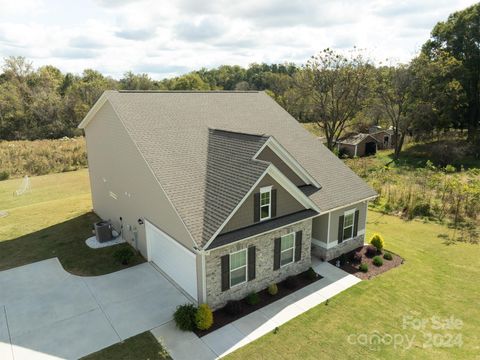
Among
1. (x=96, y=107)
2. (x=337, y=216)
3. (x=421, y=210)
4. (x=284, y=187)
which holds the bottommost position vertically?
(x=421, y=210)

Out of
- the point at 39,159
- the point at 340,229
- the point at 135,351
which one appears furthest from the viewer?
the point at 39,159

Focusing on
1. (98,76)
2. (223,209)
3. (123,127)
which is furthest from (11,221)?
(98,76)

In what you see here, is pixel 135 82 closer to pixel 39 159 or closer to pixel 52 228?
pixel 39 159

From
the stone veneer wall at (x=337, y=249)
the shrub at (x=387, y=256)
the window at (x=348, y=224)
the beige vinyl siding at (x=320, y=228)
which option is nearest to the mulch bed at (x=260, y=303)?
the stone veneer wall at (x=337, y=249)

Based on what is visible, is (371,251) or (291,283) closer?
(291,283)

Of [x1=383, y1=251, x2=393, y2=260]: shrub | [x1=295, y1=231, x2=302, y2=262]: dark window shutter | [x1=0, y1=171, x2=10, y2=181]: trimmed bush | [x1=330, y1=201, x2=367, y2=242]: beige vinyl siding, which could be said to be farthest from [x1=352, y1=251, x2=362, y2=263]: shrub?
[x1=0, y1=171, x2=10, y2=181]: trimmed bush

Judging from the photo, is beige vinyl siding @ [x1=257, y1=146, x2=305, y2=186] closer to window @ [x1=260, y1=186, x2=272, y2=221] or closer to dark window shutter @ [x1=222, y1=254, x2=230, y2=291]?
window @ [x1=260, y1=186, x2=272, y2=221]

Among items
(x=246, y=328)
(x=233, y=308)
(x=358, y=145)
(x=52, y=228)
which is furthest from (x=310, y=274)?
(x=358, y=145)

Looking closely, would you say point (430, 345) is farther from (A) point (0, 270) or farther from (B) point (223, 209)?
(A) point (0, 270)
